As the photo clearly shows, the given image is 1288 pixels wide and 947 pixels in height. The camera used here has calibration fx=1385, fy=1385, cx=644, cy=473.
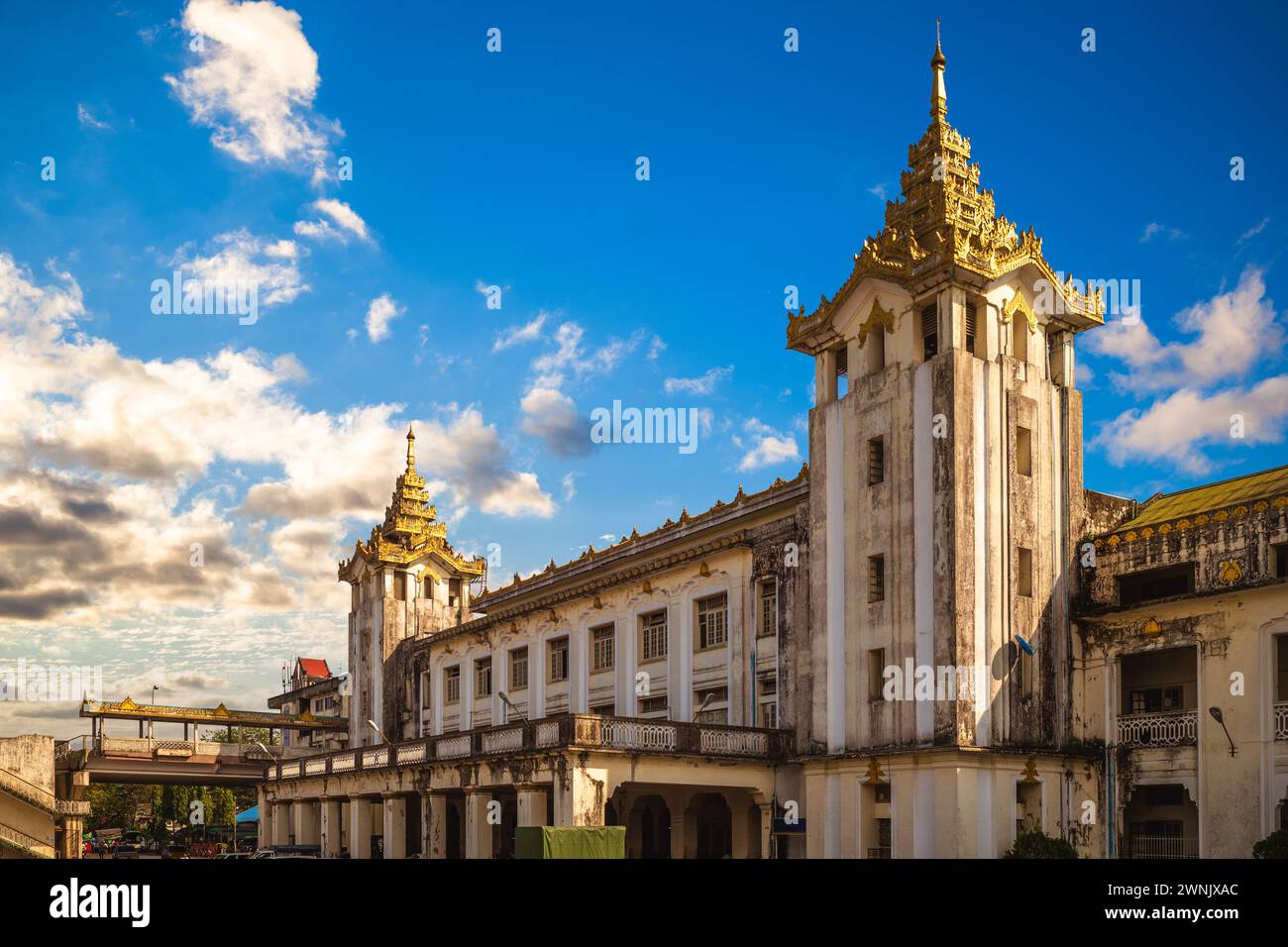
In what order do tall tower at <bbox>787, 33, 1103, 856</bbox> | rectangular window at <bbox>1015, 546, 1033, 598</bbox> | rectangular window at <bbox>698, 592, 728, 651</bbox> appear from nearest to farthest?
tall tower at <bbox>787, 33, 1103, 856</bbox>
rectangular window at <bbox>1015, 546, 1033, 598</bbox>
rectangular window at <bbox>698, 592, 728, 651</bbox>

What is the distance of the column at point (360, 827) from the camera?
181ft

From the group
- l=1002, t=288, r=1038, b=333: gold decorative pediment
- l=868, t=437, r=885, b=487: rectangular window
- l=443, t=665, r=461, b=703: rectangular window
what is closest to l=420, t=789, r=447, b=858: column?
l=443, t=665, r=461, b=703: rectangular window

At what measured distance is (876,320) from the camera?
41938 millimetres

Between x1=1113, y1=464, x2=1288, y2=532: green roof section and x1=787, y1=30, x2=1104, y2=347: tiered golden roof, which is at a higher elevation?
x1=787, y1=30, x2=1104, y2=347: tiered golden roof

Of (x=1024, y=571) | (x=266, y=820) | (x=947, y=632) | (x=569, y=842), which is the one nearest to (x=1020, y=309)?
(x=1024, y=571)

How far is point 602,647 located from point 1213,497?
22.9m

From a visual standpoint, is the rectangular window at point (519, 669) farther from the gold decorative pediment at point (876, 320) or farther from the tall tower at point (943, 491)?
the gold decorative pediment at point (876, 320)

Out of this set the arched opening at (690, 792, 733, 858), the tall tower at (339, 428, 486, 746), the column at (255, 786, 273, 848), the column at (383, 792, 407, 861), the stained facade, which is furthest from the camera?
the tall tower at (339, 428, 486, 746)

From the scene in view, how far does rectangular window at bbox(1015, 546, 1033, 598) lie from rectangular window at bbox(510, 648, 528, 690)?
81.8ft

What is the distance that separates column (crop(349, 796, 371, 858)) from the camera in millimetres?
55312

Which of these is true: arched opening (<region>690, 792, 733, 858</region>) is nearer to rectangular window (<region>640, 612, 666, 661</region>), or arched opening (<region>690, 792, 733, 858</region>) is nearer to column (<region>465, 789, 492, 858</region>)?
rectangular window (<region>640, 612, 666, 661</region>)

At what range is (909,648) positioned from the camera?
1511 inches

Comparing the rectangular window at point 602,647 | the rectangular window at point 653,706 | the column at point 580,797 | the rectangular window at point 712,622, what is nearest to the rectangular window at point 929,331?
the rectangular window at point 712,622

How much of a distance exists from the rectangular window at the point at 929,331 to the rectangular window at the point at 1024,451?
3.37 meters
